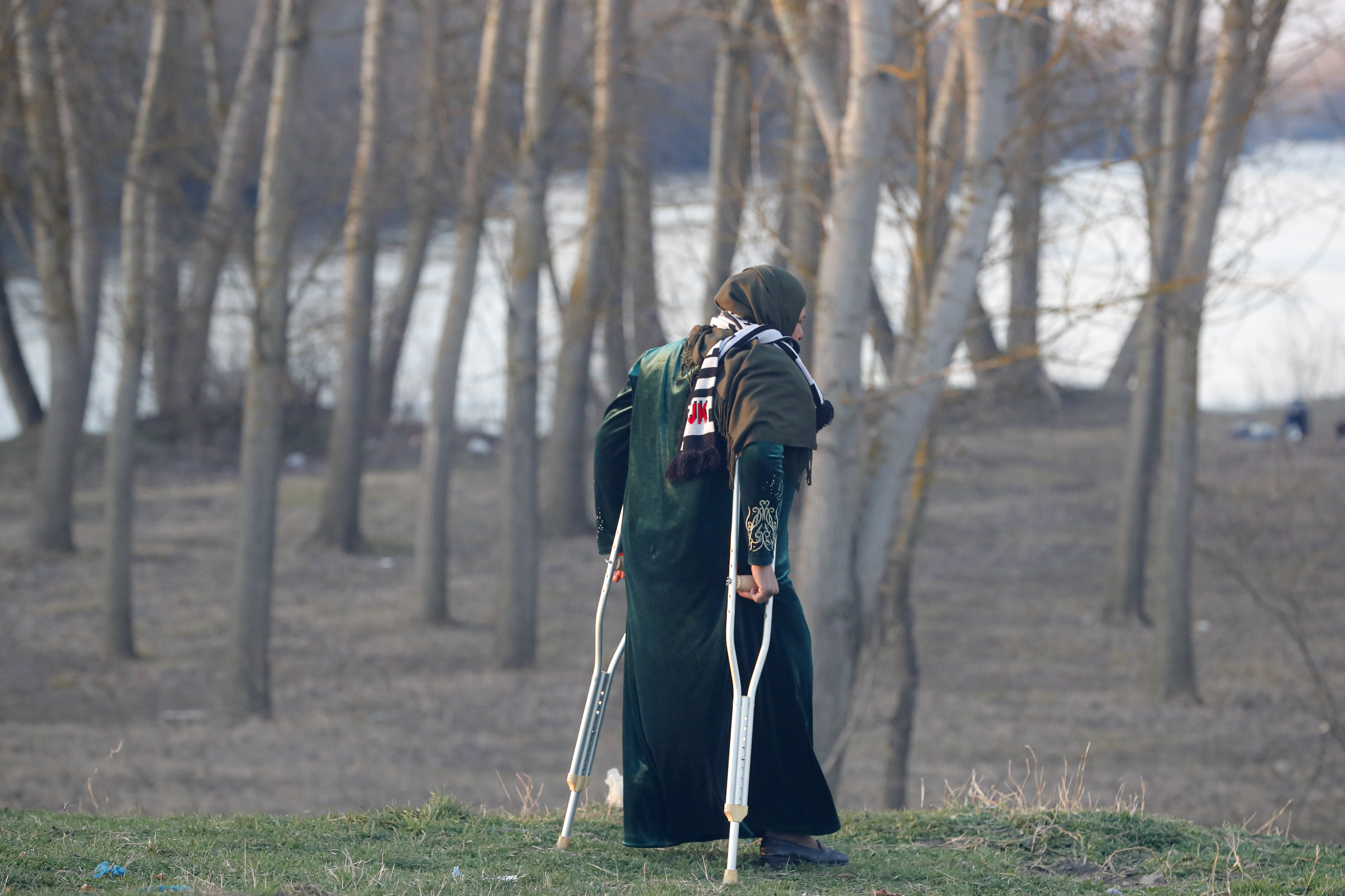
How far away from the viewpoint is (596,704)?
185 inches

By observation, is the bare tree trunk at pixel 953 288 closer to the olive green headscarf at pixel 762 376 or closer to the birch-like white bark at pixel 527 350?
the olive green headscarf at pixel 762 376

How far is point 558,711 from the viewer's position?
13.5 metres

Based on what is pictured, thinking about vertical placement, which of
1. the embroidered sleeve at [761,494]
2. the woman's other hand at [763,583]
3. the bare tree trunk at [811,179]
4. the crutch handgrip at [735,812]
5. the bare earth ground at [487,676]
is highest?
the bare tree trunk at [811,179]

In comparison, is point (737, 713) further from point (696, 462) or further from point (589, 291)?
point (589, 291)

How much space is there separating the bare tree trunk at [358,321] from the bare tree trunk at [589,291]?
253cm

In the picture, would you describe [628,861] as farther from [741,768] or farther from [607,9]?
[607,9]

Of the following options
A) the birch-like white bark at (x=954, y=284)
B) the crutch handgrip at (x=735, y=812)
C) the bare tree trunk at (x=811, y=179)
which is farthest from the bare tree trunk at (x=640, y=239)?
the crutch handgrip at (x=735, y=812)

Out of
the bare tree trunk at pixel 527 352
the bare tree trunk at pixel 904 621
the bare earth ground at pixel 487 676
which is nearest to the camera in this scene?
the bare tree trunk at pixel 904 621

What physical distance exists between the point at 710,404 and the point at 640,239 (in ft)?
55.0

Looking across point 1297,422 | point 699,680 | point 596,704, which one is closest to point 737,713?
point 699,680

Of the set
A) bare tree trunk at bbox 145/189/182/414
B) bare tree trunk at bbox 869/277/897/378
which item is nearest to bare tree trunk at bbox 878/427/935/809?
bare tree trunk at bbox 869/277/897/378

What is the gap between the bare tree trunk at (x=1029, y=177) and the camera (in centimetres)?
813

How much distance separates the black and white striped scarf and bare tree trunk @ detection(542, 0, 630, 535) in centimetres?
1049

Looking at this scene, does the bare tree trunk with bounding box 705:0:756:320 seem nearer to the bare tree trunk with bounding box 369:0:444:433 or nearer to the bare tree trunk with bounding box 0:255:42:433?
the bare tree trunk with bounding box 369:0:444:433
